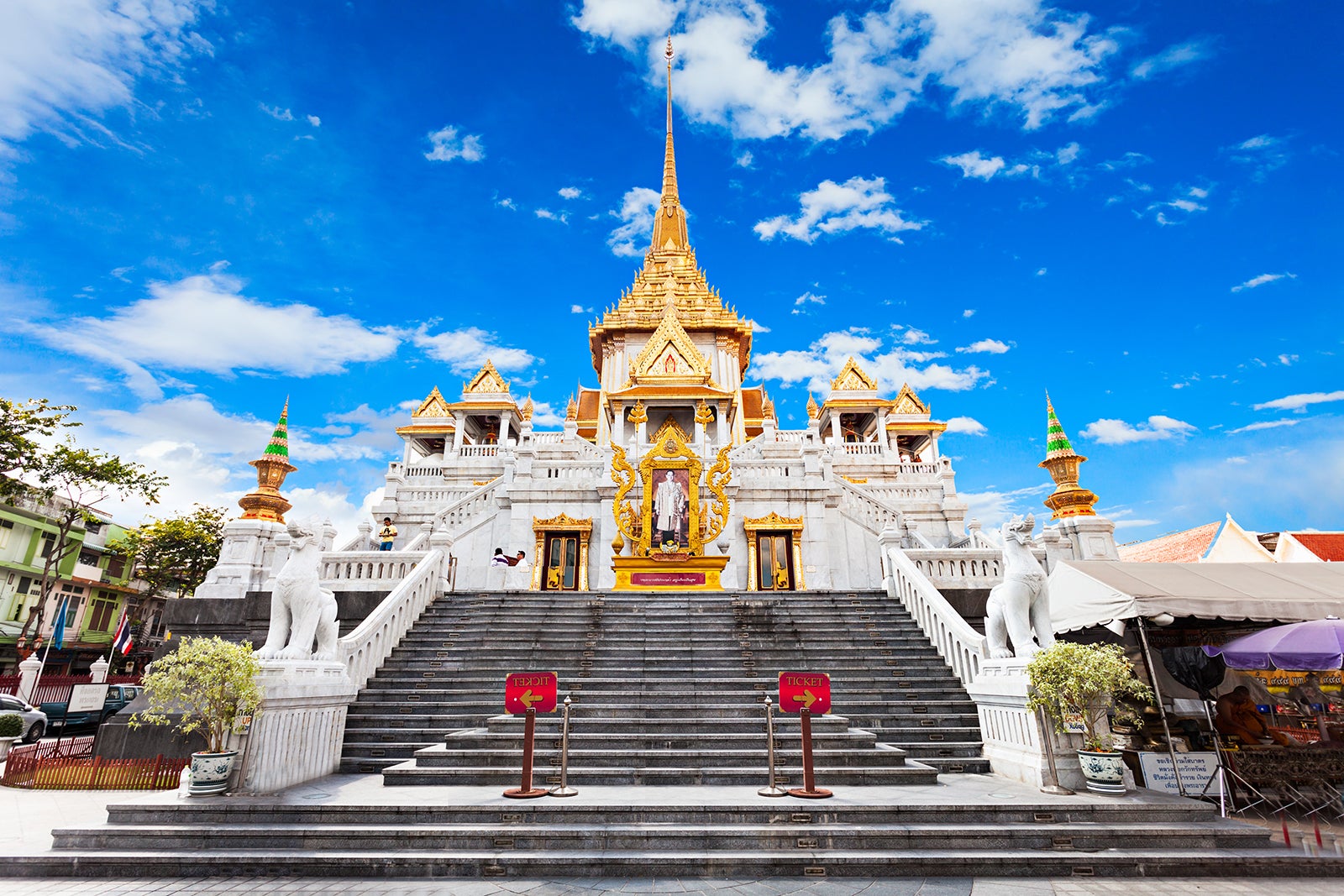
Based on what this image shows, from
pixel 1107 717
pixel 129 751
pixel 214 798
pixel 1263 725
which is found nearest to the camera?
pixel 214 798

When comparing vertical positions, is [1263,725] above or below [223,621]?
below

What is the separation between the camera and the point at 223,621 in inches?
518

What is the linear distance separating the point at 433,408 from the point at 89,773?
29.1m

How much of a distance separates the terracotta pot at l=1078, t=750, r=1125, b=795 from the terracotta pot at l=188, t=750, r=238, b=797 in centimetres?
966

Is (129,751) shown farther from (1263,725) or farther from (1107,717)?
(1263,725)

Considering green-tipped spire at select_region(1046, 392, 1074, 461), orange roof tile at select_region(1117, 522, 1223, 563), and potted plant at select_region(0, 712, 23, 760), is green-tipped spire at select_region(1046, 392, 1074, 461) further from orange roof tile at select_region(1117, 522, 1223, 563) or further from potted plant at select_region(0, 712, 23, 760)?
potted plant at select_region(0, 712, 23, 760)

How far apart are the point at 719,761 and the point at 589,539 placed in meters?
13.2

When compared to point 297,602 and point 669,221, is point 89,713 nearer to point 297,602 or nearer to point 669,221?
point 297,602

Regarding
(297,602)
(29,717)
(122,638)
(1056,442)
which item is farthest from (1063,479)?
(122,638)

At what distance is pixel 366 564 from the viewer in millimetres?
14047

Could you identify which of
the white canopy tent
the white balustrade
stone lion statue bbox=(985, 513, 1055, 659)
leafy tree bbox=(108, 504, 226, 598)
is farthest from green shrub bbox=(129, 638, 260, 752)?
leafy tree bbox=(108, 504, 226, 598)

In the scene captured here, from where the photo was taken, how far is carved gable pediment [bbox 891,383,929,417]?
117 feet

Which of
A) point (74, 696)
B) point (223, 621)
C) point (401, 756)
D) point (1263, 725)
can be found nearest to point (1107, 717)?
point (1263, 725)

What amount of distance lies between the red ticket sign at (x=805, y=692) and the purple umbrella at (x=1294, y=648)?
5.77 metres
